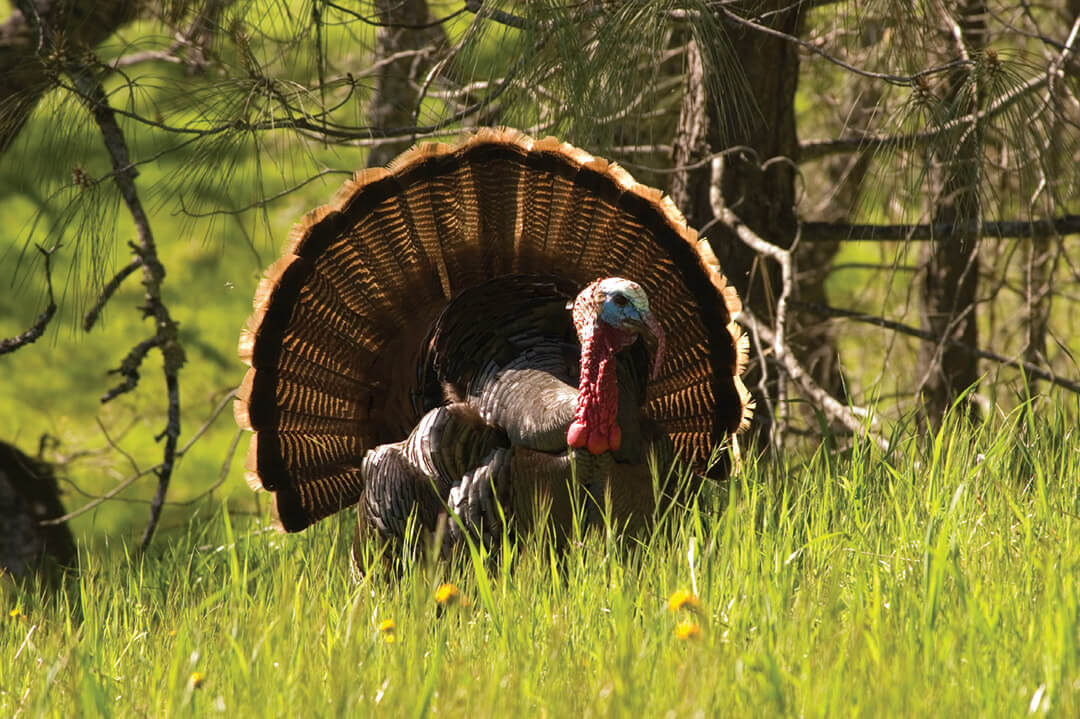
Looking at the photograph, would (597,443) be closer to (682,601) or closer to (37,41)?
(682,601)

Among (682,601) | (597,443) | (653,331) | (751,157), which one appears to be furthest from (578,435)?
(751,157)

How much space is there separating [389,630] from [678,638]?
2.10 feet

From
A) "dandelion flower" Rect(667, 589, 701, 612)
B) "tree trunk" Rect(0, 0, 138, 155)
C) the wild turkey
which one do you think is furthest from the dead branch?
"dandelion flower" Rect(667, 589, 701, 612)

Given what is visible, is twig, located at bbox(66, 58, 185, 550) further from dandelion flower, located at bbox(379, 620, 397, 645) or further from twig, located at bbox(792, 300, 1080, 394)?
twig, located at bbox(792, 300, 1080, 394)

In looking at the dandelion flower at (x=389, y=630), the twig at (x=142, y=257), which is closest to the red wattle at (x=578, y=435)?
the dandelion flower at (x=389, y=630)

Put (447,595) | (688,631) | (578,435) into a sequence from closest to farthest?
1. (688,631)
2. (447,595)
3. (578,435)

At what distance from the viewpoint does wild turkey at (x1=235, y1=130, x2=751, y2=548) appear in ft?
9.32

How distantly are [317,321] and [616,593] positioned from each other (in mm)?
1544

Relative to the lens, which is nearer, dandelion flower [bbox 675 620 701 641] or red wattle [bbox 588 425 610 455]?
dandelion flower [bbox 675 620 701 641]

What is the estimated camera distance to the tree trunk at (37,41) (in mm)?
3182

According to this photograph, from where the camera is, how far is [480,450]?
9.65 feet

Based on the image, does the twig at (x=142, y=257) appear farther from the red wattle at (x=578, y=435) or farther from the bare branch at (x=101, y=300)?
the red wattle at (x=578, y=435)

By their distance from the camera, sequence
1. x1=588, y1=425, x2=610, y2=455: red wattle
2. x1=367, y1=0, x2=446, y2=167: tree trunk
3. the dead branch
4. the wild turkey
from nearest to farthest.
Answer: x1=588, y1=425, x2=610, y2=455: red wattle < the wild turkey < the dead branch < x1=367, y1=0, x2=446, y2=167: tree trunk

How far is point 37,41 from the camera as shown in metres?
3.80
